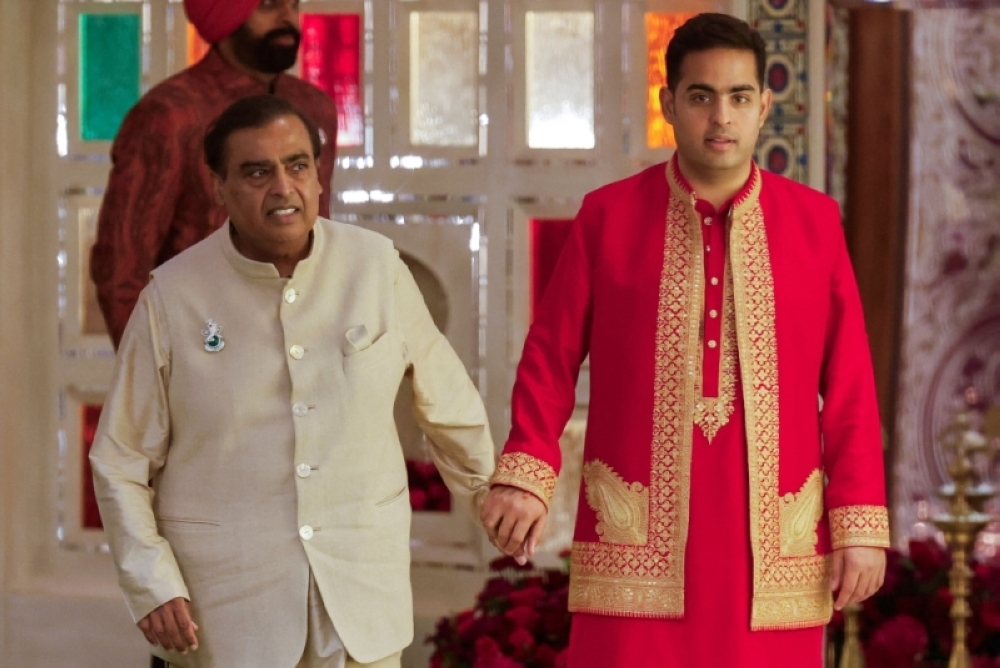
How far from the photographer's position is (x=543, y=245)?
430cm

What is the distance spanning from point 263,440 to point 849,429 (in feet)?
3.29

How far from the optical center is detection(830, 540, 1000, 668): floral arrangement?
3246 mm

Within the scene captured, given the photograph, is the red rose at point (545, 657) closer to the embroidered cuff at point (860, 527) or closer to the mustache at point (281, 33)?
the embroidered cuff at point (860, 527)

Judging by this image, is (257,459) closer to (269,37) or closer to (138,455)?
(138,455)

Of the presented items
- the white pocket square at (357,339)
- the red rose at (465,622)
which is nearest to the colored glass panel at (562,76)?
the red rose at (465,622)

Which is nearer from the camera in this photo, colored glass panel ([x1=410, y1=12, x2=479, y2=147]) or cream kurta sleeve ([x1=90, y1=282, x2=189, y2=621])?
cream kurta sleeve ([x1=90, y1=282, x2=189, y2=621])

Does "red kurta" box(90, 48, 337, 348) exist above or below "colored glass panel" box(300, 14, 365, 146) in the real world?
below

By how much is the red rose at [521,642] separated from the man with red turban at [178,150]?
1275 millimetres

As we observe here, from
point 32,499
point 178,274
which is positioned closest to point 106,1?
point 32,499

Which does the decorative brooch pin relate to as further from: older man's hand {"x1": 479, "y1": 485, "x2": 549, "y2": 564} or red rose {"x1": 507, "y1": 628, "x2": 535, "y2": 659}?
red rose {"x1": 507, "y1": 628, "x2": 535, "y2": 659}

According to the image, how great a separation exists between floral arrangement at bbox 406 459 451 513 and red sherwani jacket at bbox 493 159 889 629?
1.87 meters

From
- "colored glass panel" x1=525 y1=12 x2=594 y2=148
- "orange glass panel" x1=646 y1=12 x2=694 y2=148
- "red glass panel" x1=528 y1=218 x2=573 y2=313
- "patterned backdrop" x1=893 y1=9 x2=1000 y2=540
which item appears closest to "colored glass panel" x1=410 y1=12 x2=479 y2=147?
"colored glass panel" x1=525 y1=12 x2=594 y2=148

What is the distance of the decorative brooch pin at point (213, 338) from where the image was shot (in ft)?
8.27

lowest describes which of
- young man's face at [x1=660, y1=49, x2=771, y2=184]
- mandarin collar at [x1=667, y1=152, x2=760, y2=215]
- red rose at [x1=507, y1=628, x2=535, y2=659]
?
red rose at [x1=507, y1=628, x2=535, y2=659]
